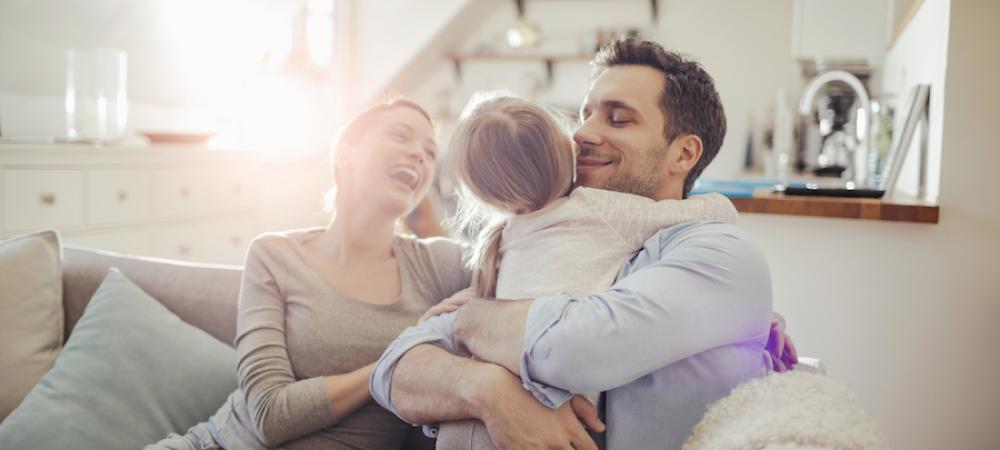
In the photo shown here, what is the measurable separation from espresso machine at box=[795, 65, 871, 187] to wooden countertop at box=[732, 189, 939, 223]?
1559 mm

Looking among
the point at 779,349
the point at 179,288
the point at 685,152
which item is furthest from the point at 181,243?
the point at 779,349

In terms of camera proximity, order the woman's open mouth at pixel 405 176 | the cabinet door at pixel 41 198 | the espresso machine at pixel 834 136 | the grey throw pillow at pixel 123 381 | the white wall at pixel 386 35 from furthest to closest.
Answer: the white wall at pixel 386 35 < the espresso machine at pixel 834 136 < the cabinet door at pixel 41 198 < the woman's open mouth at pixel 405 176 < the grey throw pillow at pixel 123 381

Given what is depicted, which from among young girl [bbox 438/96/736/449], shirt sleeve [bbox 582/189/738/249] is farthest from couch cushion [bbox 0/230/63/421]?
shirt sleeve [bbox 582/189/738/249]

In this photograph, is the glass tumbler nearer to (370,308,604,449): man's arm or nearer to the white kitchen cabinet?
(370,308,604,449): man's arm

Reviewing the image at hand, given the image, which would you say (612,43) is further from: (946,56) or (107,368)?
(107,368)

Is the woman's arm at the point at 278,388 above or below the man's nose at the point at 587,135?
below

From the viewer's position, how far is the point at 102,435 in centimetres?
152

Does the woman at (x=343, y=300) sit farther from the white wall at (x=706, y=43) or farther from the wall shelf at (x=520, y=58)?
the wall shelf at (x=520, y=58)

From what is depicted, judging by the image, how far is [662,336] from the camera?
1.03 m

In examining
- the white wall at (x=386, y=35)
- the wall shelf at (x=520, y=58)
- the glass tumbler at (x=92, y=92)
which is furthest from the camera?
the wall shelf at (x=520, y=58)

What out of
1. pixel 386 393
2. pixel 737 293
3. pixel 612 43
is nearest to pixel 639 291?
pixel 737 293

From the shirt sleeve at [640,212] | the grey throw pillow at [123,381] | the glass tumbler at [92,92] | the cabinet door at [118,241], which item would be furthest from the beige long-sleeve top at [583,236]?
the glass tumbler at [92,92]

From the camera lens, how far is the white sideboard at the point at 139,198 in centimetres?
278

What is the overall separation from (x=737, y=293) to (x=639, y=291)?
153 millimetres
